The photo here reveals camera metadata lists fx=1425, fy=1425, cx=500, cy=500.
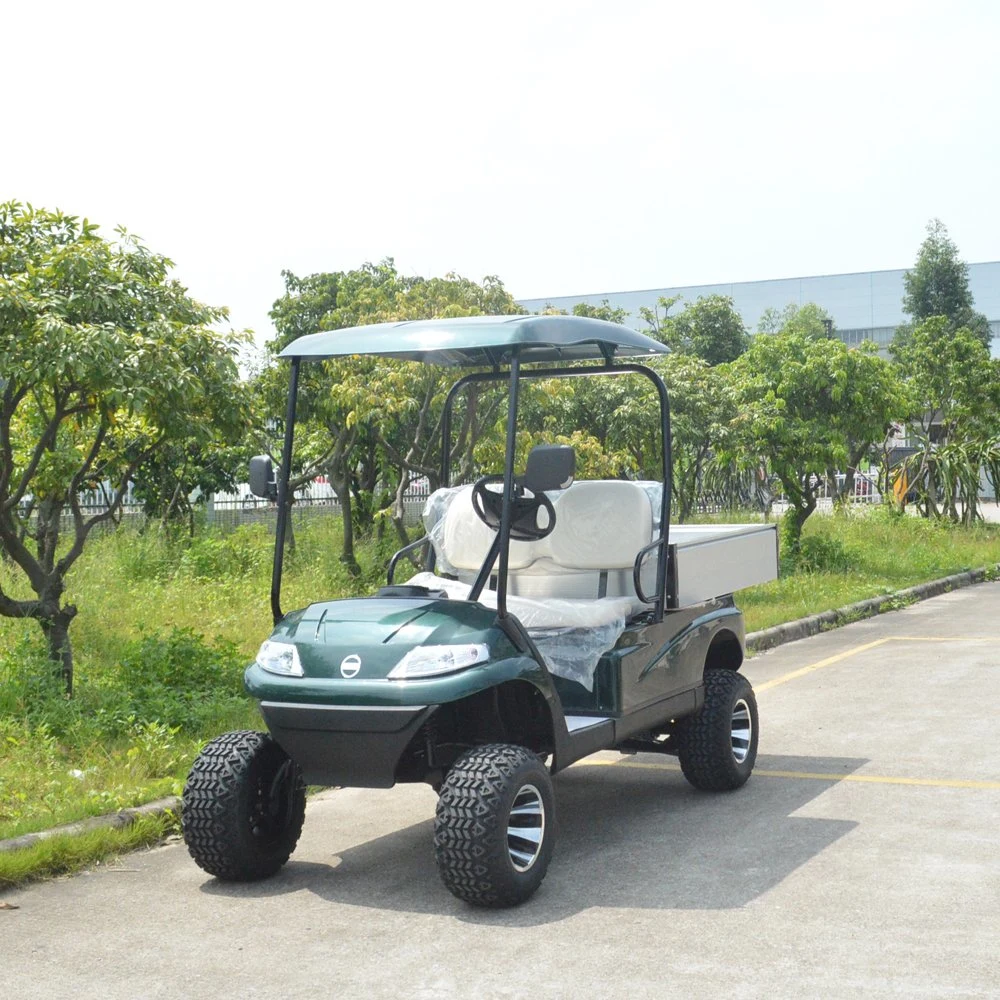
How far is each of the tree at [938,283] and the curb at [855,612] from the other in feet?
117

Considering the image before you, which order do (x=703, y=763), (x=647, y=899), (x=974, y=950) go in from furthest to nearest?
1. (x=703, y=763)
2. (x=647, y=899)
3. (x=974, y=950)

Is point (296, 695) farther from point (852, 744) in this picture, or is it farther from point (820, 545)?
point (820, 545)

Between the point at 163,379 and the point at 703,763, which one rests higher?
the point at 163,379

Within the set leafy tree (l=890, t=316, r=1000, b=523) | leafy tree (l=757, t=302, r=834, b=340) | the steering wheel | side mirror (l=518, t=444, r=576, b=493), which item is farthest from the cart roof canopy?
leafy tree (l=757, t=302, r=834, b=340)

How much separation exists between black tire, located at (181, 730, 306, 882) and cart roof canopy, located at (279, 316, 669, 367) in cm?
167

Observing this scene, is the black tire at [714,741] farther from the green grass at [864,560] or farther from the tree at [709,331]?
the tree at [709,331]

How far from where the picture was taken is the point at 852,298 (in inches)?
3083

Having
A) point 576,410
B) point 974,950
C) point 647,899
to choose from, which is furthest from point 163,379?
point 576,410

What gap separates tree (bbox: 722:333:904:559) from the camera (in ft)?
59.6

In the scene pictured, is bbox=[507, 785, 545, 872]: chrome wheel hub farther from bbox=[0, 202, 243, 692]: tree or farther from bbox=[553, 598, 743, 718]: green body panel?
bbox=[0, 202, 243, 692]: tree

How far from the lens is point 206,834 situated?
562 cm

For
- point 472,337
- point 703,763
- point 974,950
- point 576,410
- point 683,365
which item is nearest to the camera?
point 974,950

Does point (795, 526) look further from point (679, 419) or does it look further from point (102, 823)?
point (102, 823)

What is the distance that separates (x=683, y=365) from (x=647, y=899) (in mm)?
13597
